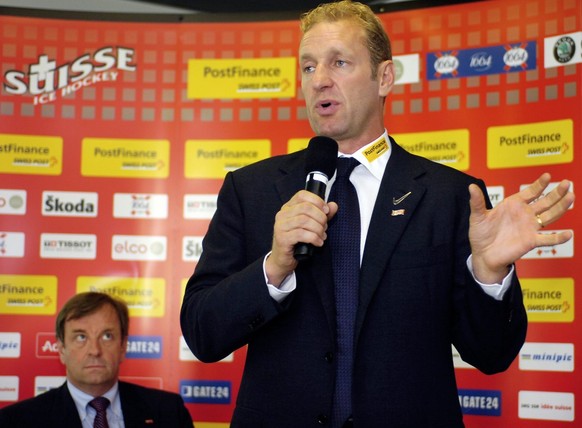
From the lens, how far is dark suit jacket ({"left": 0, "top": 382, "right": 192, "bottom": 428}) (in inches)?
152

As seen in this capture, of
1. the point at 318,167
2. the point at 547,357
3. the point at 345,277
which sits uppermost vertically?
the point at 318,167

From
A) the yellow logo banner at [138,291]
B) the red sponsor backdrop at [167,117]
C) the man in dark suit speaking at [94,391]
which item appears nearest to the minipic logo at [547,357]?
the red sponsor backdrop at [167,117]

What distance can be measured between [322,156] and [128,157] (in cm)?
258

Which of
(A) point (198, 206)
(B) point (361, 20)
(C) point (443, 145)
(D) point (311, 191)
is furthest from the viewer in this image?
(A) point (198, 206)

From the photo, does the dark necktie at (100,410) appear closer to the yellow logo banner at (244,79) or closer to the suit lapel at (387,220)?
the yellow logo banner at (244,79)

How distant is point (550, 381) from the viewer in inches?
150

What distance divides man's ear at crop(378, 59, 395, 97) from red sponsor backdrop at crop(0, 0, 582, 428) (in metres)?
1.69

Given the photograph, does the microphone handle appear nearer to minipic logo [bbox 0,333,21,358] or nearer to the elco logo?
the elco logo

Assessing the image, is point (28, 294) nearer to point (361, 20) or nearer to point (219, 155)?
point (219, 155)

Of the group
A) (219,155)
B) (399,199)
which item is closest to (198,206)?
(219,155)

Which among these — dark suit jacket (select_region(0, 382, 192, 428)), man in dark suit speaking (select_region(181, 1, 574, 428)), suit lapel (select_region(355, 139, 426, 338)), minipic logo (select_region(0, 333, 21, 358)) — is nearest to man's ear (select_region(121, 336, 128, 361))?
dark suit jacket (select_region(0, 382, 192, 428))

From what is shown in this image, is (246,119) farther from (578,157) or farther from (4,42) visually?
(578,157)

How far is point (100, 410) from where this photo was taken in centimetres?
393

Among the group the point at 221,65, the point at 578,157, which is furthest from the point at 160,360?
the point at 578,157
